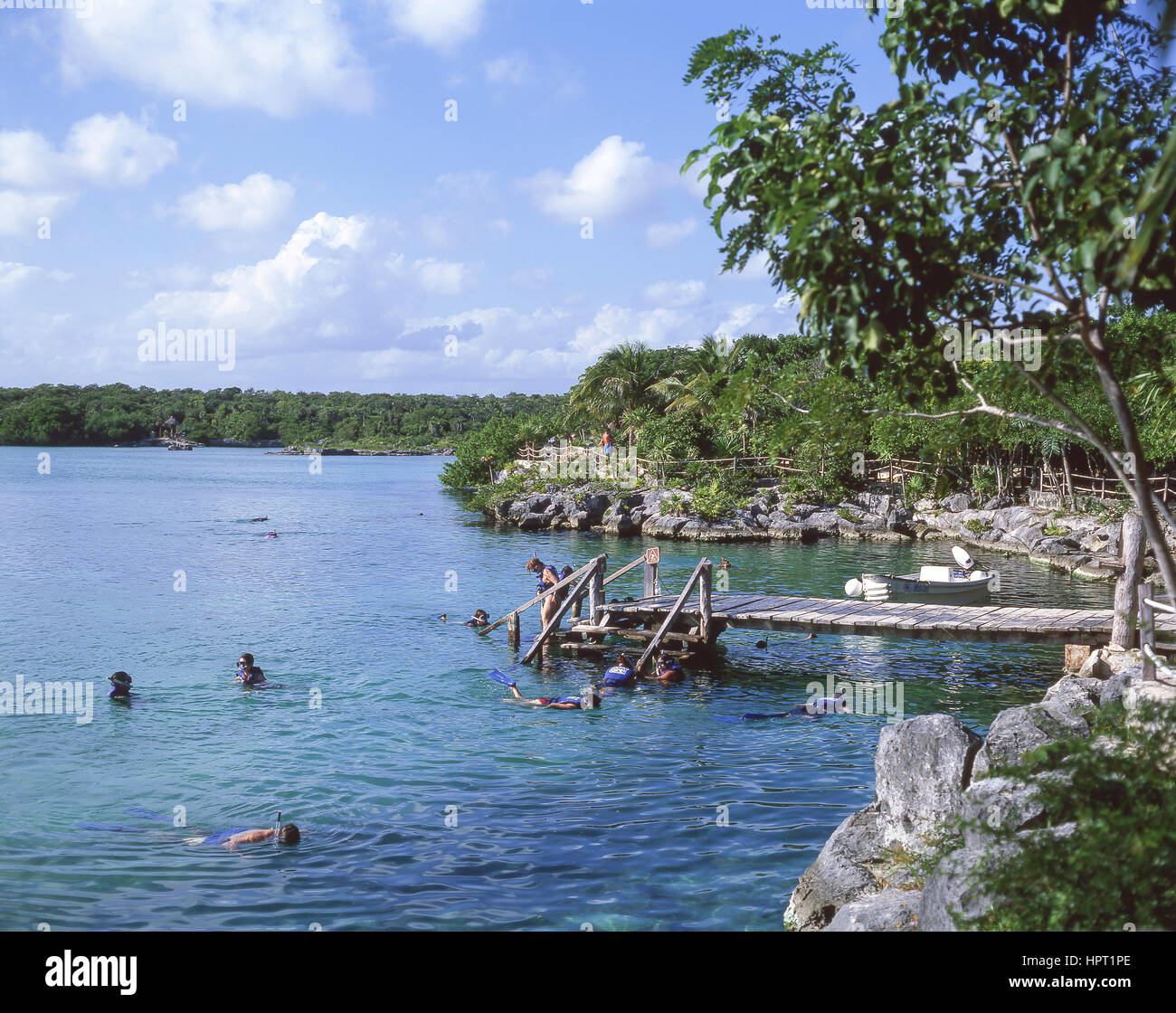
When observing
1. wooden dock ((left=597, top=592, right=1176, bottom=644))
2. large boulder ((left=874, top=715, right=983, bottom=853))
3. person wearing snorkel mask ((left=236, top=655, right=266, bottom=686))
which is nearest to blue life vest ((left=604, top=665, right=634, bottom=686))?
wooden dock ((left=597, top=592, right=1176, bottom=644))

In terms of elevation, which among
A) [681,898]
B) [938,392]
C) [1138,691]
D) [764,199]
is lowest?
[681,898]

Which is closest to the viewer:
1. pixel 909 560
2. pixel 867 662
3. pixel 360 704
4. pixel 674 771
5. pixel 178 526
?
pixel 674 771

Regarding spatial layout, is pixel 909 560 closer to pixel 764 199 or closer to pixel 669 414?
pixel 669 414

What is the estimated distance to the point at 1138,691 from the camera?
9.85 m

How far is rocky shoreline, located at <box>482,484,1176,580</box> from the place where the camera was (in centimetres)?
4212

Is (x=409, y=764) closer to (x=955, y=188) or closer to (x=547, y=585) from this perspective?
(x=547, y=585)

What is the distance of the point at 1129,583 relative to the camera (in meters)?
16.6

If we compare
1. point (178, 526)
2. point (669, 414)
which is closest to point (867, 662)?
point (669, 414)

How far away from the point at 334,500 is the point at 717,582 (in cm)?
5524

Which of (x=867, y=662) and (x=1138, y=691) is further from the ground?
(x=1138, y=691)

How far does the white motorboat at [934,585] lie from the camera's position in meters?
26.1

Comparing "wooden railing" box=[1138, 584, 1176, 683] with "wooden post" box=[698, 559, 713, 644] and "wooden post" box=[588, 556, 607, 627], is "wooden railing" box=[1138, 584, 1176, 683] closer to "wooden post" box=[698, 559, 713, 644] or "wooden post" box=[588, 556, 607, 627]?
"wooden post" box=[698, 559, 713, 644]

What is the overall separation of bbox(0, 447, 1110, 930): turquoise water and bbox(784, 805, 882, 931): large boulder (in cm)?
51

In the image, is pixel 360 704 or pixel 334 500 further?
pixel 334 500
